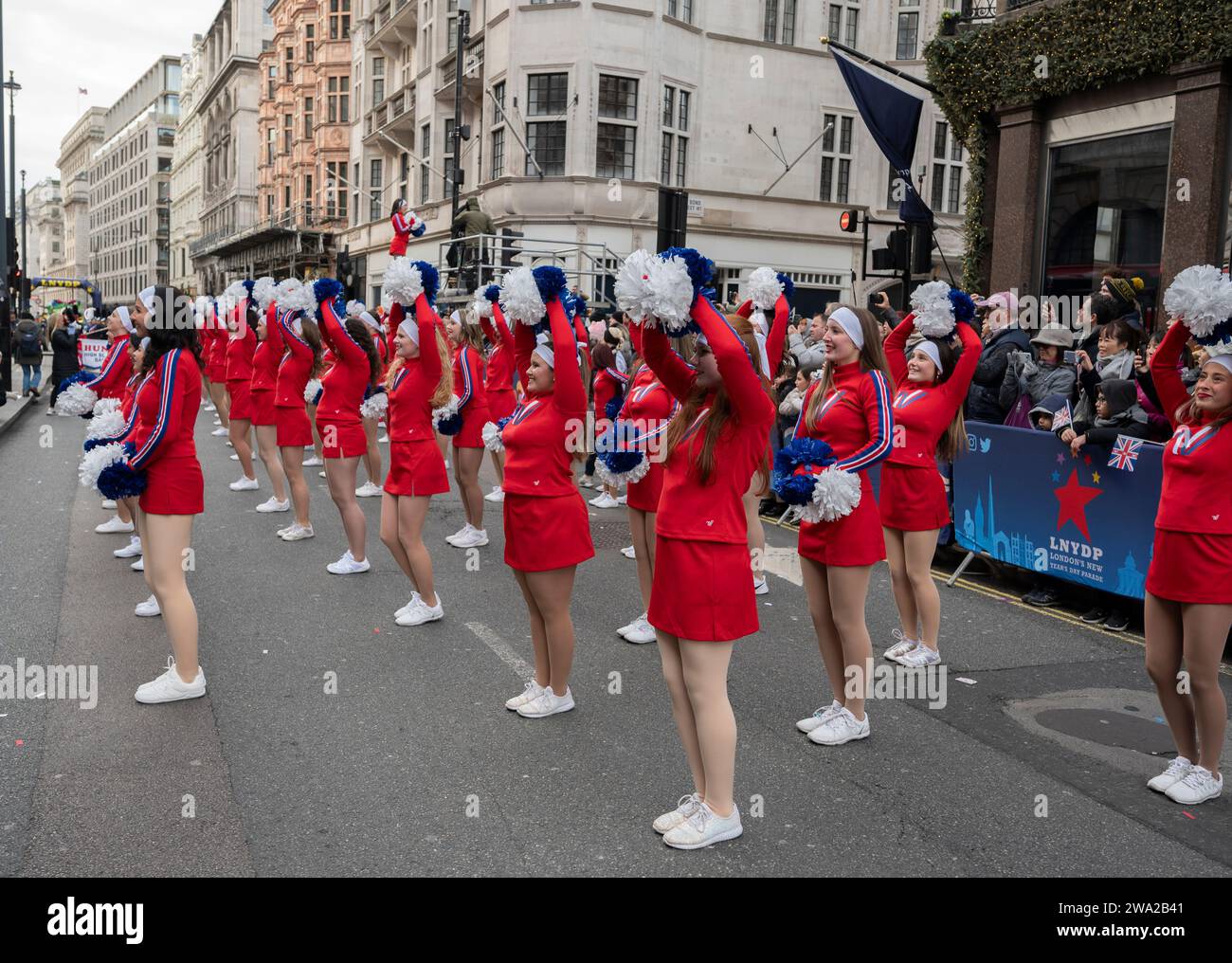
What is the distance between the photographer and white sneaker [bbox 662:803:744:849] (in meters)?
4.02

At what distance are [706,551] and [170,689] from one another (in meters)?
3.14

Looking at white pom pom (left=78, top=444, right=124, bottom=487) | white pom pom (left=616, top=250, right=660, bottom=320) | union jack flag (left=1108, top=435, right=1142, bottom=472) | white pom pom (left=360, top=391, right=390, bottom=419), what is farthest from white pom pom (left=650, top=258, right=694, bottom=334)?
white pom pom (left=360, top=391, right=390, bottom=419)

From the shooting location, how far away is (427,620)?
714cm

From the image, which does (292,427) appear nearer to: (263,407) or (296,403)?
(296,403)

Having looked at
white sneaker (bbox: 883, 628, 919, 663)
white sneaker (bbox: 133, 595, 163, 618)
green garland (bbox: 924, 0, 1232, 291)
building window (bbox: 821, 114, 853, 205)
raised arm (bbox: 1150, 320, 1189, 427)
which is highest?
building window (bbox: 821, 114, 853, 205)

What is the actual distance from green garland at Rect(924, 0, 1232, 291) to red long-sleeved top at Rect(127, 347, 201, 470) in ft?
40.3

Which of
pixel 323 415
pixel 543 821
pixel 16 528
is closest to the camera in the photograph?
pixel 543 821

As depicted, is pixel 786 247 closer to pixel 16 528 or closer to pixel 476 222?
pixel 476 222

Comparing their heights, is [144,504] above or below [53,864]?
above

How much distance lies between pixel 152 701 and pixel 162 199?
4799 inches

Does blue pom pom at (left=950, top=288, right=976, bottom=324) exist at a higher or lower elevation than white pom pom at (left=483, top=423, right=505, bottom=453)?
higher

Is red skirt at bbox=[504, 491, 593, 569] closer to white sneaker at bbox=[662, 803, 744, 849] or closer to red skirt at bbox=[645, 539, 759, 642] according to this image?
red skirt at bbox=[645, 539, 759, 642]
